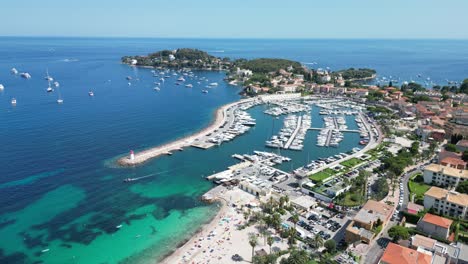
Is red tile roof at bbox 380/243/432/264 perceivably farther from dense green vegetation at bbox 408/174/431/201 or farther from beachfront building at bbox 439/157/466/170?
beachfront building at bbox 439/157/466/170

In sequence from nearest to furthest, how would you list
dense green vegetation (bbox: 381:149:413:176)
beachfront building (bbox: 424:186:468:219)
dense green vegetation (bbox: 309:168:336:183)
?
beachfront building (bbox: 424:186:468:219) < dense green vegetation (bbox: 309:168:336:183) < dense green vegetation (bbox: 381:149:413:176)

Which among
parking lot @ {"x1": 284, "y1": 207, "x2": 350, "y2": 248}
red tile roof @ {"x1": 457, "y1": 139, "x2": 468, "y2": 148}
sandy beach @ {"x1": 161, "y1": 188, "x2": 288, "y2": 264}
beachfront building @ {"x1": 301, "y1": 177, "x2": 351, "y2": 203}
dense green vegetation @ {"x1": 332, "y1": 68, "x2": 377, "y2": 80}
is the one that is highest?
dense green vegetation @ {"x1": 332, "y1": 68, "x2": 377, "y2": 80}

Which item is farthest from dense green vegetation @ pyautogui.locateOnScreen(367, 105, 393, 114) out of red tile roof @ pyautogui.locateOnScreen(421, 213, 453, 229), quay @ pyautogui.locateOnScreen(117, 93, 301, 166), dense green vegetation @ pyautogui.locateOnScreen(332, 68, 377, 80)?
dense green vegetation @ pyautogui.locateOnScreen(332, 68, 377, 80)

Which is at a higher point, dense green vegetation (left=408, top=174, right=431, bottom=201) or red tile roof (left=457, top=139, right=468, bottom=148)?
red tile roof (left=457, top=139, right=468, bottom=148)

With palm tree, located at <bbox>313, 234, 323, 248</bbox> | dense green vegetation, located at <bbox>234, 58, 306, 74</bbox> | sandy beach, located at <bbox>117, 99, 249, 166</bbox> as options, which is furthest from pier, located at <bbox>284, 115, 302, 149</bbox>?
dense green vegetation, located at <bbox>234, 58, 306, 74</bbox>

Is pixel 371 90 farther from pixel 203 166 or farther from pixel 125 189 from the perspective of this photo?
pixel 125 189

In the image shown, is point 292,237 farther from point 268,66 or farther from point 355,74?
point 355,74

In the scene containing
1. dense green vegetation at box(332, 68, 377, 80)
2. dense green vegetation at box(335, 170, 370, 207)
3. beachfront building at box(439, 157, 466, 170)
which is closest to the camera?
dense green vegetation at box(335, 170, 370, 207)

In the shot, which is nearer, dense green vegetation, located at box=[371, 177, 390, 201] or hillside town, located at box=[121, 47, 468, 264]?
hillside town, located at box=[121, 47, 468, 264]
